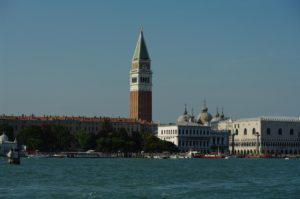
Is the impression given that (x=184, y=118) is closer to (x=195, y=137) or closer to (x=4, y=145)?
(x=195, y=137)

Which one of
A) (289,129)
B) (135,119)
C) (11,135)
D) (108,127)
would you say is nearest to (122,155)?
(108,127)

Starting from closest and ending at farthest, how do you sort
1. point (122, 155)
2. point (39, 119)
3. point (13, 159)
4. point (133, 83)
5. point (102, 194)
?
point (102, 194)
point (13, 159)
point (122, 155)
point (39, 119)
point (133, 83)

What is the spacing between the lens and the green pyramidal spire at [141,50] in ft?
440

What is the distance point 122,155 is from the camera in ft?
343

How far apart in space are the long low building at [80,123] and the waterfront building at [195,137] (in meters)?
3.62

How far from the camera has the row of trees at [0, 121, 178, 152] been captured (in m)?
104

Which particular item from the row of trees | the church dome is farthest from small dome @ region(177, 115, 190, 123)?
the row of trees

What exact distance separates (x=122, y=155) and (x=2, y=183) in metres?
66.3

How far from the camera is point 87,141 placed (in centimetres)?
10719

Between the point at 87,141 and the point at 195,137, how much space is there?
22.7 m

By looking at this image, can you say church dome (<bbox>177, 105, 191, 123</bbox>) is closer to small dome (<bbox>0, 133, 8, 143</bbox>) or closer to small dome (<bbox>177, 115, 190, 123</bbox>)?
small dome (<bbox>177, 115, 190, 123</bbox>)

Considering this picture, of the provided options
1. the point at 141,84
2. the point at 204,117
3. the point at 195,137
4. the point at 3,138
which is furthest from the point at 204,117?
the point at 3,138

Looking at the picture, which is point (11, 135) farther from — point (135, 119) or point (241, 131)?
point (241, 131)

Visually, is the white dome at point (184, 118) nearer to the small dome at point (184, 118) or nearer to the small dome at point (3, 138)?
the small dome at point (184, 118)
